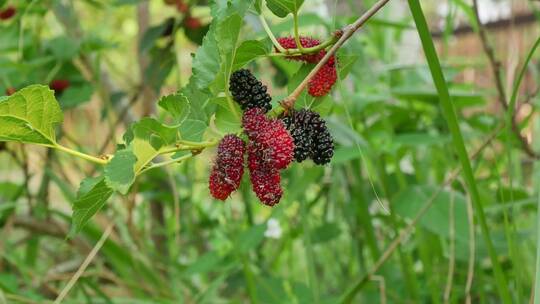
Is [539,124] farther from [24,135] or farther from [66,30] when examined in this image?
[24,135]

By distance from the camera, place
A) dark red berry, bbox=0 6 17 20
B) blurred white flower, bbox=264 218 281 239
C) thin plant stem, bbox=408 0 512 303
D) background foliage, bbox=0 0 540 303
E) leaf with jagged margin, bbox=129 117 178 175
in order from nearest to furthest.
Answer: leaf with jagged margin, bbox=129 117 178 175 → thin plant stem, bbox=408 0 512 303 → background foliage, bbox=0 0 540 303 → dark red berry, bbox=0 6 17 20 → blurred white flower, bbox=264 218 281 239

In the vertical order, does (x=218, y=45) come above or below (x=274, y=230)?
above

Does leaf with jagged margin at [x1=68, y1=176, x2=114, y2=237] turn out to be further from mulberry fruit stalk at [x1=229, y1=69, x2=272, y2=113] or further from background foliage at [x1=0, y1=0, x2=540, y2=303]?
background foliage at [x1=0, y1=0, x2=540, y2=303]

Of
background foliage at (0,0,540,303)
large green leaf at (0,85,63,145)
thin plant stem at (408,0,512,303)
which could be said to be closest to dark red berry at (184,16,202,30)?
background foliage at (0,0,540,303)

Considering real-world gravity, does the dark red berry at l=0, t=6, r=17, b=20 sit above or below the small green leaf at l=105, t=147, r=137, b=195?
below

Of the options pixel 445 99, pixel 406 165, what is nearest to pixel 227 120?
pixel 445 99

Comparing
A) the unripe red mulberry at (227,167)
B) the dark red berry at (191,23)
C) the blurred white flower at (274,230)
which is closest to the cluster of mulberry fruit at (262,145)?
the unripe red mulberry at (227,167)

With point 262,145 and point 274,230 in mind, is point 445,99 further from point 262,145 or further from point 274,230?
point 274,230
